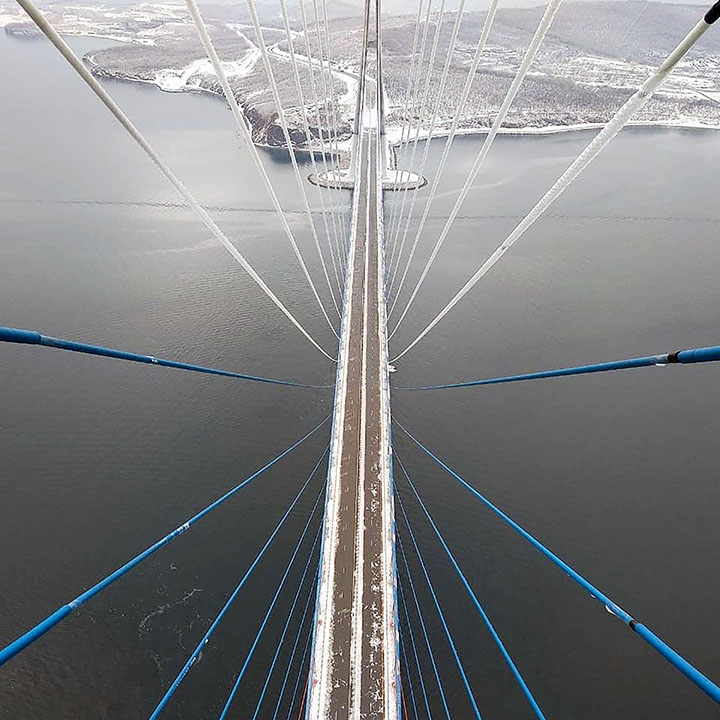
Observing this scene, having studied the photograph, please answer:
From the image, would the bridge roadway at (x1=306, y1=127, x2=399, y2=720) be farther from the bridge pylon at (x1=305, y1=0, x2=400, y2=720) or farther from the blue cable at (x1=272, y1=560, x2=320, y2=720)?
the blue cable at (x1=272, y1=560, x2=320, y2=720)

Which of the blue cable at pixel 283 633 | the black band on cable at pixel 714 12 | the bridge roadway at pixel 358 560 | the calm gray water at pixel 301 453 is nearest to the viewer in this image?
the black band on cable at pixel 714 12

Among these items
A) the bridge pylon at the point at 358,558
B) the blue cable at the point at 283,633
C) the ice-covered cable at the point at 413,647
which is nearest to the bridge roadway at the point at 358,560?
the bridge pylon at the point at 358,558

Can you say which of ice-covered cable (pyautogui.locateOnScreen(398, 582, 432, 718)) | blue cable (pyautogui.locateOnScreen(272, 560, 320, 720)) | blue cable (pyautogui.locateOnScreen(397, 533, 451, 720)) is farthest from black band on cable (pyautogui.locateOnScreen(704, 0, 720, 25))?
ice-covered cable (pyautogui.locateOnScreen(398, 582, 432, 718))

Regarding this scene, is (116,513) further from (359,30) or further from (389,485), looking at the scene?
(359,30)

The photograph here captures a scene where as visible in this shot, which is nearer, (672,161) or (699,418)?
(699,418)

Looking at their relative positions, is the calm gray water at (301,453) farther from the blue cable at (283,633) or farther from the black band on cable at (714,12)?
the black band on cable at (714,12)

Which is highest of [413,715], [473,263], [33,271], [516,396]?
[473,263]

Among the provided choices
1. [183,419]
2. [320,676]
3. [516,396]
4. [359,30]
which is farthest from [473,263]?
[359,30]
